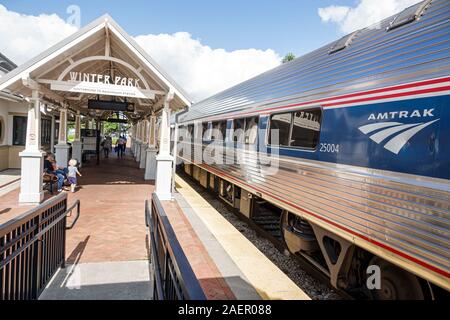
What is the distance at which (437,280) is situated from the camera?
104 inches

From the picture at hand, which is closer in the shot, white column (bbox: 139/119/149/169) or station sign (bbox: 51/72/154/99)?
station sign (bbox: 51/72/154/99)

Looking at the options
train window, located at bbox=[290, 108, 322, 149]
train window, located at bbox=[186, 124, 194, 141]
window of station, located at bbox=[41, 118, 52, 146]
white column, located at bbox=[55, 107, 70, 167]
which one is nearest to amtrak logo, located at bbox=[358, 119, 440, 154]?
train window, located at bbox=[290, 108, 322, 149]

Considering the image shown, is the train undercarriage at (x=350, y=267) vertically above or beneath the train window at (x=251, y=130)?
beneath

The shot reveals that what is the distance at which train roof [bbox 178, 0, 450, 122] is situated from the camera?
3.07 metres

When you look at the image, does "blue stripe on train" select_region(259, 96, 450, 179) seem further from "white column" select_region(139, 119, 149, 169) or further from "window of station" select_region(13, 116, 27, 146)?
"white column" select_region(139, 119, 149, 169)

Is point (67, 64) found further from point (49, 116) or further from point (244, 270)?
point (49, 116)

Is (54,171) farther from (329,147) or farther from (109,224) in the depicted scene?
(329,147)

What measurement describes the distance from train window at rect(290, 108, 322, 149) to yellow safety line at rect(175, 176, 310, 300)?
2002 mm

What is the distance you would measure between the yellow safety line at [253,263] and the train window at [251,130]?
6.66 ft

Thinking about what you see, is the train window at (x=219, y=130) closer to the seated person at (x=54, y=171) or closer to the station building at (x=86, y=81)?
the station building at (x=86, y=81)

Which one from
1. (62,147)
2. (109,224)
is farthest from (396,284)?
(62,147)

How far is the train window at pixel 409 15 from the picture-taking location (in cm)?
357

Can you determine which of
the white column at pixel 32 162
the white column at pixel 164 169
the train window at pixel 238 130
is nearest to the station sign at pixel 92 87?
the white column at pixel 32 162
